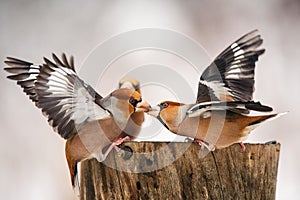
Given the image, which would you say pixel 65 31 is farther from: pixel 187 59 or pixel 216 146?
pixel 216 146

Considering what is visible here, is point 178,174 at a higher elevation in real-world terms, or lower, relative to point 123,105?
lower

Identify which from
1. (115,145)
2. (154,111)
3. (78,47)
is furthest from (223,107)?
(78,47)

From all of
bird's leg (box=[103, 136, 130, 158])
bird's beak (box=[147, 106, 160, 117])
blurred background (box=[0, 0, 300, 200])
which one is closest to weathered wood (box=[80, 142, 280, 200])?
→ bird's leg (box=[103, 136, 130, 158])

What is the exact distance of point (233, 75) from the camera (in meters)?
1.38

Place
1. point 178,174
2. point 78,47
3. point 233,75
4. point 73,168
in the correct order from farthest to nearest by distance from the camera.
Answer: point 78,47
point 233,75
point 73,168
point 178,174

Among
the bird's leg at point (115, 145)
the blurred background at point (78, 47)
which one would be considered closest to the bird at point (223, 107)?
the bird's leg at point (115, 145)

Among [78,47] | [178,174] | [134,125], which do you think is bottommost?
[178,174]

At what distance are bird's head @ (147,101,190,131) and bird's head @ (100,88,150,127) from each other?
0.12 feet

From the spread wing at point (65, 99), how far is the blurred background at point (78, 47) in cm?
85

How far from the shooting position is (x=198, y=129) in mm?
1233

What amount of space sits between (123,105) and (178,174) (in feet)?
0.57

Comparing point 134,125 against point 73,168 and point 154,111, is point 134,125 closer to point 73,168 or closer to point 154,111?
point 154,111

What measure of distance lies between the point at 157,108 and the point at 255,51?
0.31 m

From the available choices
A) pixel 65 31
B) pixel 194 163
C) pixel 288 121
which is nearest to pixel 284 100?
pixel 288 121
